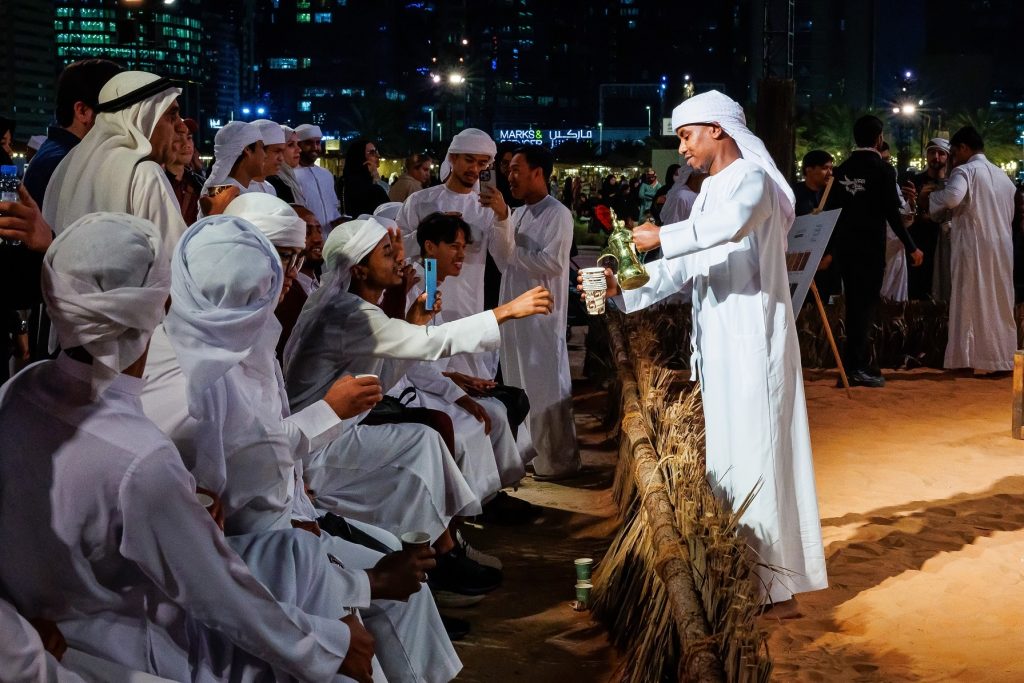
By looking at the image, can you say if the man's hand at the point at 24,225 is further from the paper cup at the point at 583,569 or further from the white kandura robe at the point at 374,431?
the paper cup at the point at 583,569

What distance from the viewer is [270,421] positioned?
337 centimetres

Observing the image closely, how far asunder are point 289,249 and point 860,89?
11601 centimetres

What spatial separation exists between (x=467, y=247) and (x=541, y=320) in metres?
0.68

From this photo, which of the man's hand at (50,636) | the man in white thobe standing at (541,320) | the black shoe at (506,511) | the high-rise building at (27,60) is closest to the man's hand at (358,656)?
the man's hand at (50,636)

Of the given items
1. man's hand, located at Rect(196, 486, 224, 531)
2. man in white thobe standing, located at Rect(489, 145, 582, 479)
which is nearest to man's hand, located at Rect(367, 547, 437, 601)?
man's hand, located at Rect(196, 486, 224, 531)

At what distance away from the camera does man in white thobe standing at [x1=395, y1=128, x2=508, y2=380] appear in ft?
24.8

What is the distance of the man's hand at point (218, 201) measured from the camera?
556 cm

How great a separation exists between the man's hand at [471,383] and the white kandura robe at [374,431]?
1.32 metres

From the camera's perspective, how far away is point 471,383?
247 inches

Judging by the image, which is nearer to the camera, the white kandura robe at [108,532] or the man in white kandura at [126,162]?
the white kandura robe at [108,532]

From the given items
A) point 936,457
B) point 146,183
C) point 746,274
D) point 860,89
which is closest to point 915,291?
point 936,457

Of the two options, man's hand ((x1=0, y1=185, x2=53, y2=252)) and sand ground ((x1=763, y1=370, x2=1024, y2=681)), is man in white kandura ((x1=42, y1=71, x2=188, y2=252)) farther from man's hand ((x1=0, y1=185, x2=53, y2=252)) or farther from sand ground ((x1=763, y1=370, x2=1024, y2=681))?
sand ground ((x1=763, y1=370, x2=1024, y2=681))

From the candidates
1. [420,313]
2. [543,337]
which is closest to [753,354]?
[420,313]

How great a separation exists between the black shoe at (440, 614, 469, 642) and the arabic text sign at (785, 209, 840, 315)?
3.35 m
